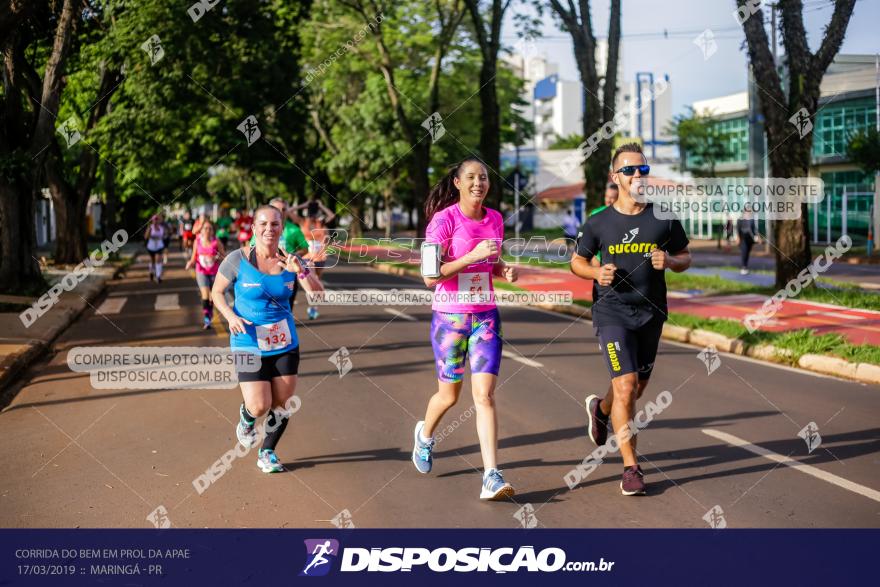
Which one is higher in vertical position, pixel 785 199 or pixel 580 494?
pixel 785 199

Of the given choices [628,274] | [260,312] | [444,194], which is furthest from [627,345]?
[260,312]

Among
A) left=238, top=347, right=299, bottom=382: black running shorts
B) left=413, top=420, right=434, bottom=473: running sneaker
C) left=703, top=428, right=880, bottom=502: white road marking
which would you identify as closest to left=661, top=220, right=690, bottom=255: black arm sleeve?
left=703, top=428, right=880, bottom=502: white road marking

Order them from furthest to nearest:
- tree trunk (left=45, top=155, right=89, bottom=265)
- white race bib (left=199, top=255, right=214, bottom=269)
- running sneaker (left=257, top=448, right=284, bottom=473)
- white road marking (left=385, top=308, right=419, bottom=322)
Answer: tree trunk (left=45, top=155, right=89, bottom=265) → white road marking (left=385, top=308, right=419, bottom=322) → white race bib (left=199, top=255, right=214, bottom=269) → running sneaker (left=257, top=448, right=284, bottom=473)

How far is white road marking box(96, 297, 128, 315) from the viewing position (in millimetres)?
18125

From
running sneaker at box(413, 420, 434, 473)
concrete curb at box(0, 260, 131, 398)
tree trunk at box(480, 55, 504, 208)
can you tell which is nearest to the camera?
running sneaker at box(413, 420, 434, 473)

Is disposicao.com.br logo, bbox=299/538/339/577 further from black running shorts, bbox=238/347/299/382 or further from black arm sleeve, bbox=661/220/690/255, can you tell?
black arm sleeve, bbox=661/220/690/255

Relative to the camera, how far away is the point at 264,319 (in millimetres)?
6344

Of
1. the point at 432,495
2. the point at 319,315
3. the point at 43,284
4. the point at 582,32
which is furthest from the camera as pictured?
the point at 582,32

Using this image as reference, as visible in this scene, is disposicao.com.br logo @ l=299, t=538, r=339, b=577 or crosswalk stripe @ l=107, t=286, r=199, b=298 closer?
disposicao.com.br logo @ l=299, t=538, r=339, b=577

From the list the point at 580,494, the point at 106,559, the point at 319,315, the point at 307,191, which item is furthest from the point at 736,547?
the point at 307,191

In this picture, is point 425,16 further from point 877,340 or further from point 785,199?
point 877,340

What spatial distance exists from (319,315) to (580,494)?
11.1m

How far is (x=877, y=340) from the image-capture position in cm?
1179

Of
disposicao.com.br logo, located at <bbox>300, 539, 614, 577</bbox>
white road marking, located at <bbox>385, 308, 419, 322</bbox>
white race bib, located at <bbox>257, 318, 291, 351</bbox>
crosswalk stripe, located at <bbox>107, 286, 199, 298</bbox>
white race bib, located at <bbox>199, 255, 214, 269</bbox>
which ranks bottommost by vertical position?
disposicao.com.br logo, located at <bbox>300, 539, 614, 577</bbox>
